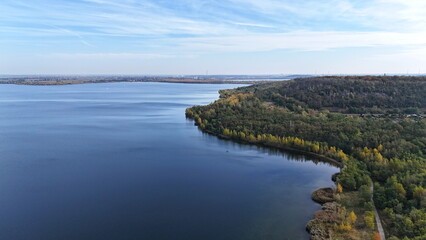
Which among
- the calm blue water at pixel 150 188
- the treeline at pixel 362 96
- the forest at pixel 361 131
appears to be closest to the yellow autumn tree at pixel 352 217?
the forest at pixel 361 131

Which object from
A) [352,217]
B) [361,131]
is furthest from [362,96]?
[352,217]

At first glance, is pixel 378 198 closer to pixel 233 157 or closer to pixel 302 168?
pixel 302 168

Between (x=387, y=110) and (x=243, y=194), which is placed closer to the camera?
(x=243, y=194)

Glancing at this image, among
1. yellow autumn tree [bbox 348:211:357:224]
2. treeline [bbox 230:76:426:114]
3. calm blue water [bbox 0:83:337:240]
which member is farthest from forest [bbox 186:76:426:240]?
calm blue water [bbox 0:83:337:240]

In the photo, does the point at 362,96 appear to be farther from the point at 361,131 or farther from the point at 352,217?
the point at 352,217

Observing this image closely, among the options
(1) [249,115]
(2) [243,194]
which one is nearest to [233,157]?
(2) [243,194]

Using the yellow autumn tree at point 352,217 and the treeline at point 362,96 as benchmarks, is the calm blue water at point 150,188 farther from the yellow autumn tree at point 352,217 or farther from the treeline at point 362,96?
the treeline at point 362,96

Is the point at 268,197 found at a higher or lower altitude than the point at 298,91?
lower
